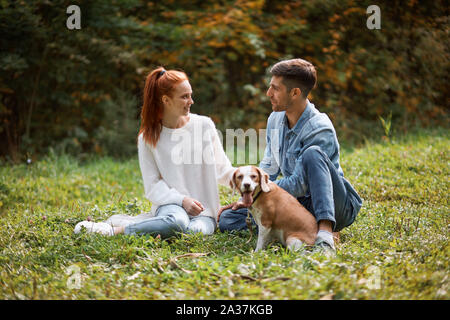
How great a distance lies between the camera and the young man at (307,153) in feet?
10.4

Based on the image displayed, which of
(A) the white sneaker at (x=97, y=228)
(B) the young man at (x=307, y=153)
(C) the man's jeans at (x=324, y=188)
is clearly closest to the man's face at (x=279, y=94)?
(B) the young man at (x=307, y=153)

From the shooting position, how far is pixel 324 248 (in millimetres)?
3068

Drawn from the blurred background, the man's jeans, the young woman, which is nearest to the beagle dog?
the man's jeans

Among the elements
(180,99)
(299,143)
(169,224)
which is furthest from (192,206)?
(299,143)

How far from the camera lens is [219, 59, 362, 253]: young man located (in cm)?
316

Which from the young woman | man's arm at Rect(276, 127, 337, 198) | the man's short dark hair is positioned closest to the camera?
man's arm at Rect(276, 127, 337, 198)

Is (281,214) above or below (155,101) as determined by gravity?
below

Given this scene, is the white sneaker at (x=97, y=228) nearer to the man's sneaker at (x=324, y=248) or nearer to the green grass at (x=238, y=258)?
the green grass at (x=238, y=258)

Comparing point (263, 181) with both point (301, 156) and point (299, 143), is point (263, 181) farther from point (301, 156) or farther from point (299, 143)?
point (299, 143)

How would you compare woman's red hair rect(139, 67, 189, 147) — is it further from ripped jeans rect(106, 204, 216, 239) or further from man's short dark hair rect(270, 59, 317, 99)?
man's short dark hair rect(270, 59, 317, 99)

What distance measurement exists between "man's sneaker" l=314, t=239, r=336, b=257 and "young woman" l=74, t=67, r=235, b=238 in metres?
1.03

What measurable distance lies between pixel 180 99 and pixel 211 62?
539cm

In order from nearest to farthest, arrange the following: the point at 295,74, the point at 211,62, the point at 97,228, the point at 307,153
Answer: the point at 307,153, the point at 295,74, the point at 97,228, the point at 211,62

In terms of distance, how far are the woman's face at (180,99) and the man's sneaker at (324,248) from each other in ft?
5.08
